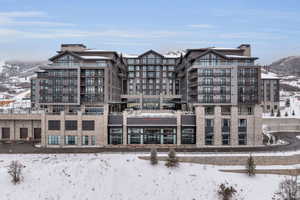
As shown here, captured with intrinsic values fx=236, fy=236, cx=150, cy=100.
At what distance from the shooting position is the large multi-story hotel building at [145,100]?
4841 cm

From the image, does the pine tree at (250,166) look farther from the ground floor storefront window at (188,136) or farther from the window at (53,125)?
the window at (53,125)

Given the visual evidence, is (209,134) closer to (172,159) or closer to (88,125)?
(172,159)

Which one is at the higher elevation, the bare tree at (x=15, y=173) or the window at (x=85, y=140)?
the window at (x=85, y=140)

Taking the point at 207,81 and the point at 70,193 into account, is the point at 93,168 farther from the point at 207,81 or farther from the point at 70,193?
the point at 207,81

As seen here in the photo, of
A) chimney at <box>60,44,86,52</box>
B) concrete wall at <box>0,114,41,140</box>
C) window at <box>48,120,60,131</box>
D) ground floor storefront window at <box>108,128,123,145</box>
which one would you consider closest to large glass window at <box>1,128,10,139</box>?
concrete wall at <box>0,114,41,140</box>

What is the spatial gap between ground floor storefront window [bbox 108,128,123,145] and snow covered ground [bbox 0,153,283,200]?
1091cm

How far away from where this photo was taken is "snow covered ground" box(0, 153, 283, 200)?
98.8ft

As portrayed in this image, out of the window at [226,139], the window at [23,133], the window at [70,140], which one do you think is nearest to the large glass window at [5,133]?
the window at [23,133]

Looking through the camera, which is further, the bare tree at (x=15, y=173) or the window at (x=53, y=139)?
the window at (x=53, y=139)

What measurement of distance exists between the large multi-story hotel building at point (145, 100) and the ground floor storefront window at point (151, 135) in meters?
0.20

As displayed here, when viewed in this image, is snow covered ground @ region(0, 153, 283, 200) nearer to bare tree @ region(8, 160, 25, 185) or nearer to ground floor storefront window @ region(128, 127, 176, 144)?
bare tree @ region(8, 160, 25, 185)

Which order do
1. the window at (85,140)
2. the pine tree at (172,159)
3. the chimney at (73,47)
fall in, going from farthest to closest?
the chimney at (73,47)
the window at (85,140)
the pine tree at (172,159)

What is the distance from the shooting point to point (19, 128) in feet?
181

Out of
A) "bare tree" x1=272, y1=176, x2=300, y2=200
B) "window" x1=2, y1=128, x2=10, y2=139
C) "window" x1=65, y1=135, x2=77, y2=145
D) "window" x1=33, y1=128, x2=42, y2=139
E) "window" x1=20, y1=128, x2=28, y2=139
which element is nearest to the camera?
"bare tree" x1=272, y1=176, x2=300, y2=200
